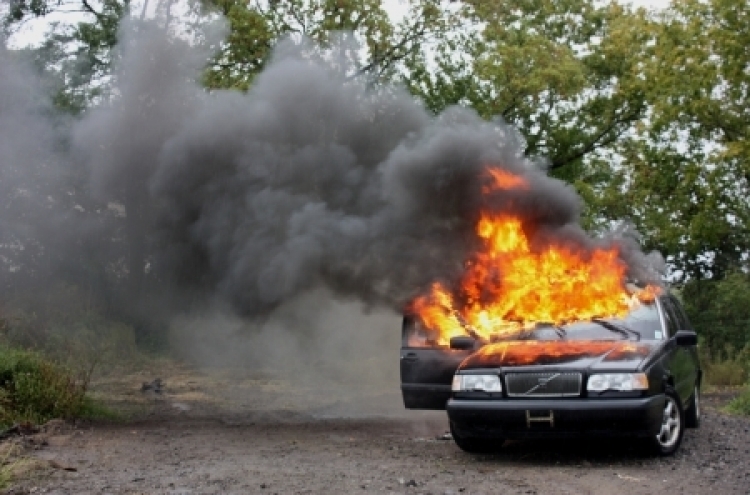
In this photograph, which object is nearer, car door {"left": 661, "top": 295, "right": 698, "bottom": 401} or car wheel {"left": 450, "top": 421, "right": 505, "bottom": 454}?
car wheel {"left": 450, "top": 421, "right": 505, "bottom": 454}

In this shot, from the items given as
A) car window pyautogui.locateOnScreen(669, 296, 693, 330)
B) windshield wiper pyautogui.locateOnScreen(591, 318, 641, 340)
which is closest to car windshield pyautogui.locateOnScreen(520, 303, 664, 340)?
windshield wiper pyautogui.locateOnScreen(591, 318, 641, 340)

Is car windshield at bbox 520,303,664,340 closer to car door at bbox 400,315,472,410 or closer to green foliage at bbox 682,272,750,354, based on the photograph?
car door at bbox 400,315,472,410

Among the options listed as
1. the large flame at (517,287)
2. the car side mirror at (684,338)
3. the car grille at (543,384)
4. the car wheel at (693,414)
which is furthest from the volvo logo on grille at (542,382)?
A: the car wheel at (693,414)

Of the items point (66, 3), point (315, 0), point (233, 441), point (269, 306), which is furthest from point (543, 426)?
point (66, 3)

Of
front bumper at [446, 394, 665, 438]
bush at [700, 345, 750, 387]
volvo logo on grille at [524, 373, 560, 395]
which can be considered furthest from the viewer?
bush at [700, 345, 750, 387]

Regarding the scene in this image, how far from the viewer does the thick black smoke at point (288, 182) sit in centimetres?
1013

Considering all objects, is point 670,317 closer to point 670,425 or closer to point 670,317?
point 670,317

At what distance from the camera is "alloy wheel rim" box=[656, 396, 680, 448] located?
7.38 meters

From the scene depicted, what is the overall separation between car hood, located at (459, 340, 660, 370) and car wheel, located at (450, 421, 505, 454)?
61 cm

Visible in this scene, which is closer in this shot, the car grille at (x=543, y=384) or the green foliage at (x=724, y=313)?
the car grille at (x=543, y=384)

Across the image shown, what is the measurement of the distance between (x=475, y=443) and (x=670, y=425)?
5.58 feet

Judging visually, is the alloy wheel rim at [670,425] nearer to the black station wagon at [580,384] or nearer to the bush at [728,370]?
the black station wagon at [580,384]

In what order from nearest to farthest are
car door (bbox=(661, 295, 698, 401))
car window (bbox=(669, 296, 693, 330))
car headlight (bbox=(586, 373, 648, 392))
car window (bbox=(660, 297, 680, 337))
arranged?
car headlight (bbox=(586, 373, 648, 392)), car door (bbox=(661, 295, 698, 401)), car window (bbox=(660, 297, 680, 337)), car window (bbox=(669, 296, 693, 330))

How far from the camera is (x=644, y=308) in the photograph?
8.44m
